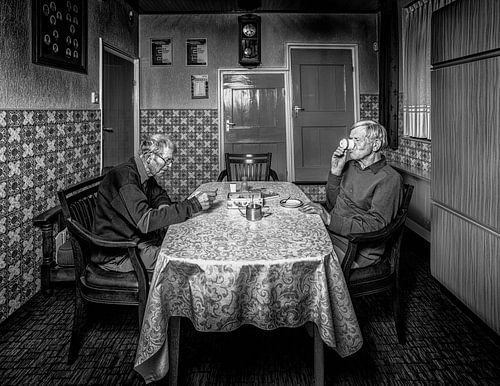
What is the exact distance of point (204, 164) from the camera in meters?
6.57

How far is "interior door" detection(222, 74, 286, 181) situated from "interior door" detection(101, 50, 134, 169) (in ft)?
4.25

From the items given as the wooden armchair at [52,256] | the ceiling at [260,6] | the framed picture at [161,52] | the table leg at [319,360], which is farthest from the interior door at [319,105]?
the table leg at [319,360]

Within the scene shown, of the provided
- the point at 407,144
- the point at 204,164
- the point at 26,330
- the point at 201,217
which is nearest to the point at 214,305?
the point at 201,217

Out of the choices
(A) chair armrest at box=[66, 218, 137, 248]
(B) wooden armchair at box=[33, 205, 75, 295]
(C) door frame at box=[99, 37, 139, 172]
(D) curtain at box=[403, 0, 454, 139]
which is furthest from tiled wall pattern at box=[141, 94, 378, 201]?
(A) chair armrest at box=[66, 218, 137, 248]

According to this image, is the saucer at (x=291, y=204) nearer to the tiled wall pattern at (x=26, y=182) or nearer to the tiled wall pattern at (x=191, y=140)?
the tiled wall pattern at (x=26, y=182)

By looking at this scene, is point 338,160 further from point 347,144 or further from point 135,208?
point 135,208

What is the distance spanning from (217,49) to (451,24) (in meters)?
3.94

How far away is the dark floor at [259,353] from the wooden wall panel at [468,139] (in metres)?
0.71

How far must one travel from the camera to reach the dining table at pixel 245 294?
180 cm

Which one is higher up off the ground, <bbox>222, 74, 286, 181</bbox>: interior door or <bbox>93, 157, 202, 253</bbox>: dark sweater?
<bbox>222, 74, 286, 181</bbox>: interior door

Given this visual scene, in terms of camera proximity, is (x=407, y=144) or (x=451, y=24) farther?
(x=407, y=144)

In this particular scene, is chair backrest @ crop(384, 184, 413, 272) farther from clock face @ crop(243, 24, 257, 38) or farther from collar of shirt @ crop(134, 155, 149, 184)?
clock face @ crop(243, 24, 257, 38)

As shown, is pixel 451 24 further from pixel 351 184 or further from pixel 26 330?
pixel 26 330

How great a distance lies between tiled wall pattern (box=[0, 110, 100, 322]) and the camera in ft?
9.84
